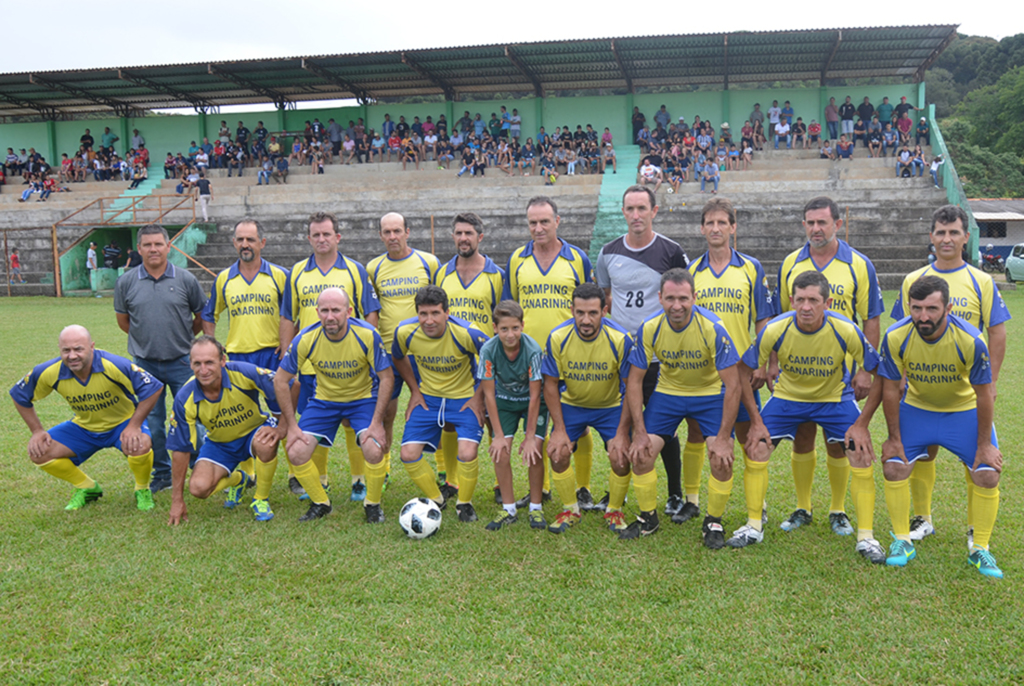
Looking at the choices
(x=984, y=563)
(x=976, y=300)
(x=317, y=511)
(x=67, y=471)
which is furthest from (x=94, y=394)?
(x=976, y=300)

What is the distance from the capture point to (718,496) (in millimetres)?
4574

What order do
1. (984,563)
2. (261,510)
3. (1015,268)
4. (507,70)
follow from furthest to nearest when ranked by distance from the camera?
(507,70), (1015,268), (261,510), (984,563)

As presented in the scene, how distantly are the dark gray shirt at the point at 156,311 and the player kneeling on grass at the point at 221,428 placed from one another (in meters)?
0.78

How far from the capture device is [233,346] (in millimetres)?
5941

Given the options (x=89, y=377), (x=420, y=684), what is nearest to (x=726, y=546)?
(x=420, y=684)

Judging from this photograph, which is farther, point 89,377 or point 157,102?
point 157,102

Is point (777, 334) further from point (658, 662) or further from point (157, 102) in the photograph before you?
point (157, 102)

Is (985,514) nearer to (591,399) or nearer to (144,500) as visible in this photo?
(591,399)

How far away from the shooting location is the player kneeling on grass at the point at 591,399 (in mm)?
4699

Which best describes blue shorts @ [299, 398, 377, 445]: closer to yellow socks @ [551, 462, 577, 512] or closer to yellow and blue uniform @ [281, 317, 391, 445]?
yellow and blue uniform @ [281, 317, 391, 445]

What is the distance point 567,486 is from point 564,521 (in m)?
0.23

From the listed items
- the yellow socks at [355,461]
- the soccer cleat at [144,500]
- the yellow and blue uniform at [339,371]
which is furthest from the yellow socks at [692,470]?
the soccer cleat at [144,500]

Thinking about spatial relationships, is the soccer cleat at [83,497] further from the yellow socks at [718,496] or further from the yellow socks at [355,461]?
the yellow socks at [718,496]

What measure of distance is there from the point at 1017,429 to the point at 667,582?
4845 mm
